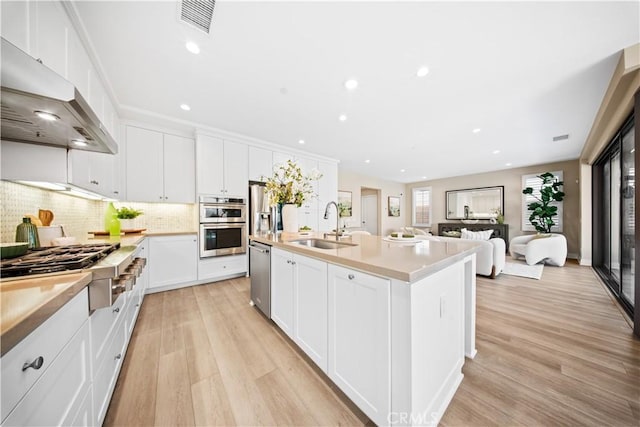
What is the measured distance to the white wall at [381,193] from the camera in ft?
22.5

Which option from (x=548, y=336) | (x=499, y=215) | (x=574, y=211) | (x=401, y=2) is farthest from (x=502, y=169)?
(x=401, y=2)

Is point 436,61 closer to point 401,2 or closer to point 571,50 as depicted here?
point 401,2

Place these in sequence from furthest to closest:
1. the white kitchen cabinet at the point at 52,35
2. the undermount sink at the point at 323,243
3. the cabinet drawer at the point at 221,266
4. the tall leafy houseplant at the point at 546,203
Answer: the tall leafy houseplant at the point at 546,203
the cabinet drawer at the point at 221,266
the undermount sink at the point at 323,243
the white kitchen cabinet at the point at 52,35

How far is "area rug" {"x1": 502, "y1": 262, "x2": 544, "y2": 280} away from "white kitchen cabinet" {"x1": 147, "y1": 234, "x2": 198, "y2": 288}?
220 inches

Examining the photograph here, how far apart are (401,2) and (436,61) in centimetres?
74

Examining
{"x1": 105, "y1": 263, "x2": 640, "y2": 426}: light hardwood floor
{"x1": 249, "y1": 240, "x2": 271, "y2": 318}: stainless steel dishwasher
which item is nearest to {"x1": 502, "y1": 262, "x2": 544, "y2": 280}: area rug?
{"x1": 105, "y1": 263, "x2": 640, "y2": 426}: light hardwood floor

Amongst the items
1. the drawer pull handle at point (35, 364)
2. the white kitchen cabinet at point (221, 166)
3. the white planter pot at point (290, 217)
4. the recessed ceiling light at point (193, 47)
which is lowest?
the drawer pull handle at point (35, 364)

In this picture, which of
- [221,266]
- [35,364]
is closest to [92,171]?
[35,364]

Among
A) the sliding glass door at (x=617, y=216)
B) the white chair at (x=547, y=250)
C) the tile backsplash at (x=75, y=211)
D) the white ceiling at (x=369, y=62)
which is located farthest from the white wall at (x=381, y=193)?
the sliding glass door at (x=617, y=216)

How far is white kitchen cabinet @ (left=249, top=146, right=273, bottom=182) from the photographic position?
380 cm

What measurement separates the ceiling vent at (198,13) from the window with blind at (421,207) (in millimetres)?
8448

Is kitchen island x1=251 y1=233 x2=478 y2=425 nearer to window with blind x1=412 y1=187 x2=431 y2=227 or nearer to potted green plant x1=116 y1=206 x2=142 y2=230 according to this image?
potted green plant x1=116 y1=206 x2=142 y2=230

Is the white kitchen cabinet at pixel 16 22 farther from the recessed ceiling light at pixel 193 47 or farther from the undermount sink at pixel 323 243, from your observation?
the undermount sink at pixel 323 243

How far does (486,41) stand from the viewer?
169 cm
